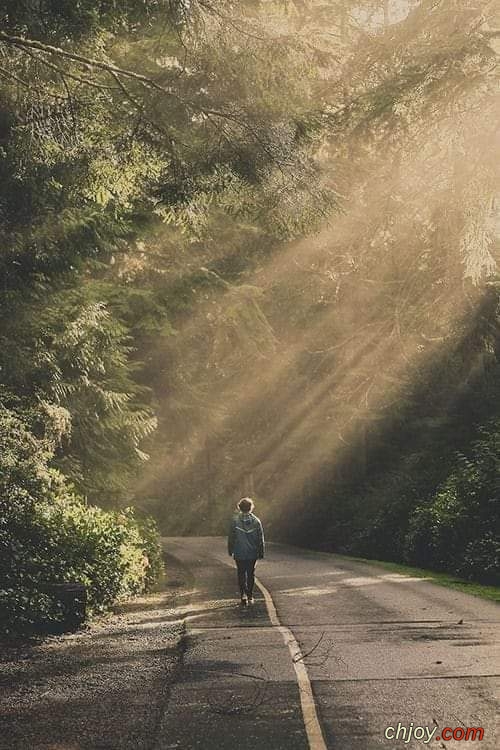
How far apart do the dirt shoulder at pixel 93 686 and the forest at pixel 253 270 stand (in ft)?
4.40

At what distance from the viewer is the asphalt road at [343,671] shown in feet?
23.0

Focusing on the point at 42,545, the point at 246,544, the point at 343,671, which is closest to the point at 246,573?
the point at 246,544

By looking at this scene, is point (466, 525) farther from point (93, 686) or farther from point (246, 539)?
point (93, 686)

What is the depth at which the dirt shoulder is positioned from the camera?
731 cm

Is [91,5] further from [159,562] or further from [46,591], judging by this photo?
[159,562]

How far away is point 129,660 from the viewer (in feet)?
35.2

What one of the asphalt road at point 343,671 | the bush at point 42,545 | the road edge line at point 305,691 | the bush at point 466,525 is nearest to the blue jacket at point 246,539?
the asphalt road at point 343,671

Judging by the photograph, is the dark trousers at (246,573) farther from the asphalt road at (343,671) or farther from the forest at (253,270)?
the forest at (253,270)

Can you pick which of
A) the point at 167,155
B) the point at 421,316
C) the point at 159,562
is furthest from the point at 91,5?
the point at 421,316

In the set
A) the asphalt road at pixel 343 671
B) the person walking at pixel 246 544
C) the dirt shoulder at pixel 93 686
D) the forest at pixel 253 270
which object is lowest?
the dirt shoulder at pixel 93 686

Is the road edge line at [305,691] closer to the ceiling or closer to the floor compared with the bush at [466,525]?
closer to the floor

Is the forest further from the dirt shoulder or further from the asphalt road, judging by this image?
the asphalt road

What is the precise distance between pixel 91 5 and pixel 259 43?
2988mm

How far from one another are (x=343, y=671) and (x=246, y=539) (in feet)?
20.1
